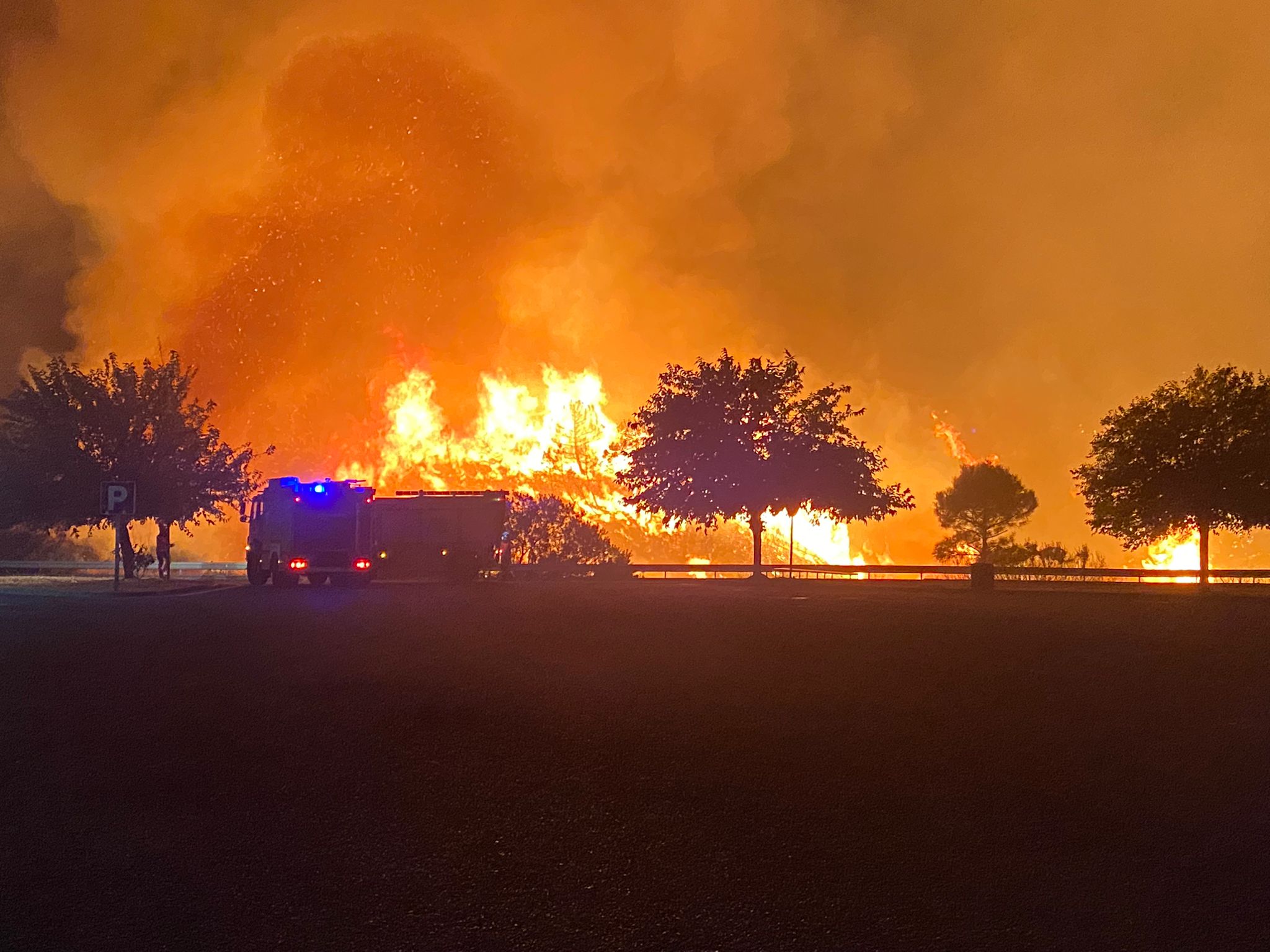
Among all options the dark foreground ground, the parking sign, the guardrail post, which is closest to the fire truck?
the parking sign

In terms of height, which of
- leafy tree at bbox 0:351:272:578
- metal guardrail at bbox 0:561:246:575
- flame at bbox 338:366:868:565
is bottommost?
metal guardrail at bbox 0:561:246:575

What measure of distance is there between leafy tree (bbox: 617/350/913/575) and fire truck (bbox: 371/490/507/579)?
13.2m

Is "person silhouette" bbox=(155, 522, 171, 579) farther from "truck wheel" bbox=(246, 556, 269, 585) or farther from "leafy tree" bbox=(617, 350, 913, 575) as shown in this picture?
"leafy tree" bbox=(617, 350, 913, 575)

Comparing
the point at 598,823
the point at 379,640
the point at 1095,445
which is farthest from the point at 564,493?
Answer: the point at 598,823

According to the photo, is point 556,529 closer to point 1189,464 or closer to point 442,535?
point 442,535

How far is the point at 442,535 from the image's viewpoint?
1592 inches

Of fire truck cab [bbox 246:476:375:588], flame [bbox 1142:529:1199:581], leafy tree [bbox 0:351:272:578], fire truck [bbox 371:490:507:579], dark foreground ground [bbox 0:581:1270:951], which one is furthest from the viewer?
flame [bbox 1142:529:1199:581]

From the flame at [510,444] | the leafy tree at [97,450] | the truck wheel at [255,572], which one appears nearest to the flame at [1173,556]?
the flame at [510,444]

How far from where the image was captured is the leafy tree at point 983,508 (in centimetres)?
9538

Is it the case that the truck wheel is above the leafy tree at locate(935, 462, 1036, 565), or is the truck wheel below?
below

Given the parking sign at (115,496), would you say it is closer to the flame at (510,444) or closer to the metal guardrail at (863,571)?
the metal guardrail at (863,571)

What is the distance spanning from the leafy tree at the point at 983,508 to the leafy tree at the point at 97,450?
66674 millimetres

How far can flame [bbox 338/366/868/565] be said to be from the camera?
13075 cm

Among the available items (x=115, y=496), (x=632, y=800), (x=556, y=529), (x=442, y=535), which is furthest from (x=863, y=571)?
(x=632, y=800)
